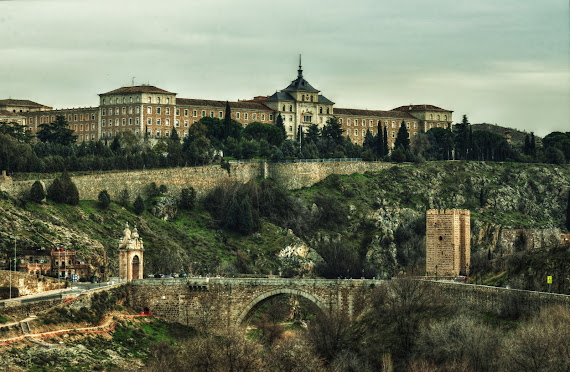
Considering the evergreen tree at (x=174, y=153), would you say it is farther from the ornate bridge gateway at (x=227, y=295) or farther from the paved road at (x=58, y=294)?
the paved road at (x=58, y=294)

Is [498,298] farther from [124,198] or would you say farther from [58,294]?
[124,198]

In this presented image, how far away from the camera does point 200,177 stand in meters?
166

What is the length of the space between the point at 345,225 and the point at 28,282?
6706 cm

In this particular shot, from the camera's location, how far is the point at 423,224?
168m

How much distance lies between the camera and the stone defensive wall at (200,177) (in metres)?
150

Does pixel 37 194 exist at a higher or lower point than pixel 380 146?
lower

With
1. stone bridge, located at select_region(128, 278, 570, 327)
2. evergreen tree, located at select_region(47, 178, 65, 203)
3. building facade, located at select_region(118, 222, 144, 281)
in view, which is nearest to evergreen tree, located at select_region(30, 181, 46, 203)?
evergreen tree, located at select_region(47, 178, 65, 203)

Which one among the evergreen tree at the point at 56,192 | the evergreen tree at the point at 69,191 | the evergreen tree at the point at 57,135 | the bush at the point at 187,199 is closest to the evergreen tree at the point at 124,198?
the bush at the point at 187,199

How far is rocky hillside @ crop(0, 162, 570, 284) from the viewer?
136 meters

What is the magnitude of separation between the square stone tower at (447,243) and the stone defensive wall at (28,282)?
32.3m

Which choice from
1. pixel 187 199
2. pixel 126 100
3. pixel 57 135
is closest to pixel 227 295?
pixel 187 199

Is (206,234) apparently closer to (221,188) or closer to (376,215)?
(221,188)

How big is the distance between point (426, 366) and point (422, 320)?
12639 millimetres

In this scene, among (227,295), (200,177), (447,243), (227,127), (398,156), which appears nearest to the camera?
(227,295)
